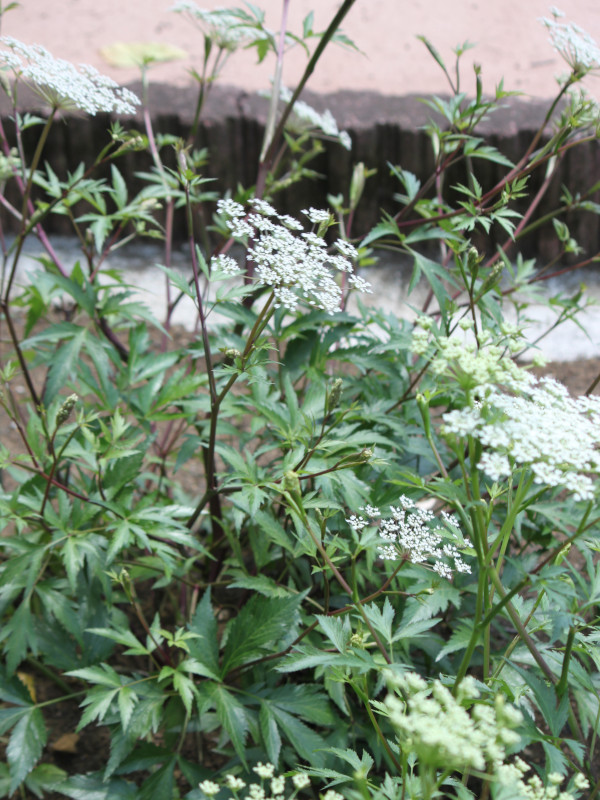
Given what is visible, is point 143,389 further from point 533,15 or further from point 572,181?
point 533,15

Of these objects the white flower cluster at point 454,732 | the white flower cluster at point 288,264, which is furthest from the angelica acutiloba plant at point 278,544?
the white flower cluster at point 454,732

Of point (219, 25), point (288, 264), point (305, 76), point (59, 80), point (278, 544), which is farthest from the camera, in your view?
point (219, 25)

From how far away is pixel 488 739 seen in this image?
2.84 ft

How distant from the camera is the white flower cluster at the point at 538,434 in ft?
3.25

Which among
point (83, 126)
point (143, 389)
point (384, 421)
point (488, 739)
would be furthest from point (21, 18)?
point (488, 739)

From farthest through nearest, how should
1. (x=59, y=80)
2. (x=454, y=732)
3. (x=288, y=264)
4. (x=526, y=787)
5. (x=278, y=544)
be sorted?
(x=278, y=544) < (x=59, y=80) < (x=288, y=264) < (x=526, y=787) < (x=454, y=732)

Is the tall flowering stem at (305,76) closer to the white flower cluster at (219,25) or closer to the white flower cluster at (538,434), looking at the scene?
the white flower cluster at (219,25)

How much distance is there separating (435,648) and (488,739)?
3.44ft

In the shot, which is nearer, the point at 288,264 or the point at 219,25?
the point at 288,264

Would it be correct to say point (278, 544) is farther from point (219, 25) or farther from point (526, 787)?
point (219, 25)

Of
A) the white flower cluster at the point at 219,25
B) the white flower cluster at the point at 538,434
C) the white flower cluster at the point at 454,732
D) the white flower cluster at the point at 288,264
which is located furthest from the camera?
the white flower cluster at the point at 219,25

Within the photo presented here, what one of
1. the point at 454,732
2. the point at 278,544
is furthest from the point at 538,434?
the point at 278,544

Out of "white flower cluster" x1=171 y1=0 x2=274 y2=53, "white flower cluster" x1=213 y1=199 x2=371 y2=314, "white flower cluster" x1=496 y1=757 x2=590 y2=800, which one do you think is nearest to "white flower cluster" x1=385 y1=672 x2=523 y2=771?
"white flower cluster" x1=496 y1=757 x2=590 y2=800

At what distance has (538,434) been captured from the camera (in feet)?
3.31
